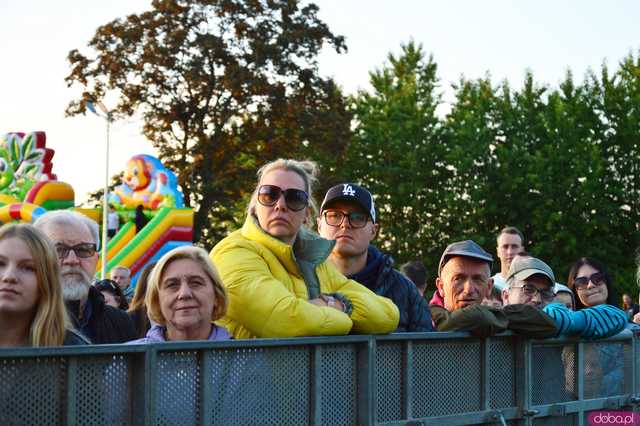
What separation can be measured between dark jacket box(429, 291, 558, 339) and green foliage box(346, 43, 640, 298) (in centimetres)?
3230

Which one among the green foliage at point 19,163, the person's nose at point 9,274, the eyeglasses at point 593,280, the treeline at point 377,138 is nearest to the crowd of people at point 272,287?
the person's nose at point 9,274

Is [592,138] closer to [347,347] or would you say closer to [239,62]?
[239,62]

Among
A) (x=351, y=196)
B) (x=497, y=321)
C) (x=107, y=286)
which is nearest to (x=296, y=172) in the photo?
(x=351, y=196)

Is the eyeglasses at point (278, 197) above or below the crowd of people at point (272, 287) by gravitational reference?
above

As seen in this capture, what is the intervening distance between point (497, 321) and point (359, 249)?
83 centimetres

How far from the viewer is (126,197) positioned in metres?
29.5

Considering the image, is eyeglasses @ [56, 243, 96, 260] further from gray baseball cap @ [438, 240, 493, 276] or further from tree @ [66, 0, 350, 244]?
tree @ [66, 0, 350, 244]

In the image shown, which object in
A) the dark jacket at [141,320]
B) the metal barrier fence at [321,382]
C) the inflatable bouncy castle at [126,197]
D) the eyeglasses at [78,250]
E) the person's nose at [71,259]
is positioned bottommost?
the metal barrier fence at [321,382]

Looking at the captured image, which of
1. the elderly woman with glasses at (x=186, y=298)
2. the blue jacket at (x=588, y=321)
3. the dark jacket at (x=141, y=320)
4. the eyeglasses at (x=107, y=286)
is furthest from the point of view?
the eyeglasses at (x=107, y=286)

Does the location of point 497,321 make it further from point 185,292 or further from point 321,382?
point 185,292

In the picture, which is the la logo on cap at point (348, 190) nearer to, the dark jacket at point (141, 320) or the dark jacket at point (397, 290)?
the dark jacket at point (397, 290)

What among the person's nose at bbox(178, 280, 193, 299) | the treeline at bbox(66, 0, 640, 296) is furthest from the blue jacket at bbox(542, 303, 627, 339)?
the treeline at bbox(66, 0, 640, 296)

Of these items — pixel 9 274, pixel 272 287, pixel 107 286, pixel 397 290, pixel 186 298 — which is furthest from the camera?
pixel 107 286

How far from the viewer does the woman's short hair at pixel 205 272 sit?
4.82 m
